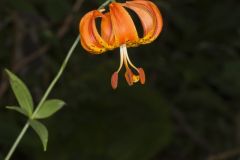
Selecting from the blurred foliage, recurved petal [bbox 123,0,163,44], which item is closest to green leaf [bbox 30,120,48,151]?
recurved petal [bbox 123,0,163,44]

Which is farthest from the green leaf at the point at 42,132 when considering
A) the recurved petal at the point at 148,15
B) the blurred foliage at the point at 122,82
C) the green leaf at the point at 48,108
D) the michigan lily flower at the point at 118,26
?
the blurred foliage at the point at 122,82

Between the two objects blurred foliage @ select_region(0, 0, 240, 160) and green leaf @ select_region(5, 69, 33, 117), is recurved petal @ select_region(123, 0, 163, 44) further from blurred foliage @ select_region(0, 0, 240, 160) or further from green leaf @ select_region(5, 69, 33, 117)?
blurred foliage @ select_region(0, 0, 240, 160)

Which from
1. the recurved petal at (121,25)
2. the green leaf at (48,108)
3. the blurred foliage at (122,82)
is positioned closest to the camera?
the recurved petal at (121,25)

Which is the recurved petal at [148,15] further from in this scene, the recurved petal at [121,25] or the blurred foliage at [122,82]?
the blurred foliage at [122,82]

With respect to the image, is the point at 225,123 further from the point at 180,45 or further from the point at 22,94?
the point at 22,94

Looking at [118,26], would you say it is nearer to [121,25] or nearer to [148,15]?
[121,25]
